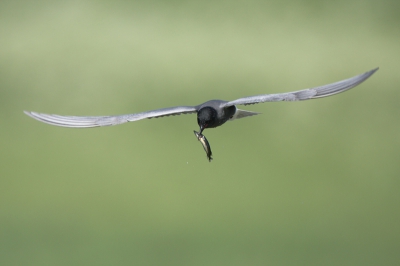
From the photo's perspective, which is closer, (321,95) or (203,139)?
(321,95)

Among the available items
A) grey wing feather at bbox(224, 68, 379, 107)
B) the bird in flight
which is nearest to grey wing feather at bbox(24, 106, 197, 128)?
the bird in flight

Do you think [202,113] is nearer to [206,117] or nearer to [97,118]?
[206,117]

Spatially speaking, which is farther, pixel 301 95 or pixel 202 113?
pixel 202 113

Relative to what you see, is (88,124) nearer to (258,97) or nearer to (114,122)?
(114,122)

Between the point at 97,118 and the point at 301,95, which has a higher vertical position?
the point at 97,118

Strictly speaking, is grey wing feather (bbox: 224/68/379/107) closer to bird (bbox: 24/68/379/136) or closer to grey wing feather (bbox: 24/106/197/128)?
bird (bbox: 24/68/379/136)

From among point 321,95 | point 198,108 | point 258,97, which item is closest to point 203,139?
point 198,108

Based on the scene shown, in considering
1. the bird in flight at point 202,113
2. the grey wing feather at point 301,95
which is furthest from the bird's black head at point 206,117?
the grey wing feather at point 301,95

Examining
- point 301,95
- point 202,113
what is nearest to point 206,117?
point 202,113
